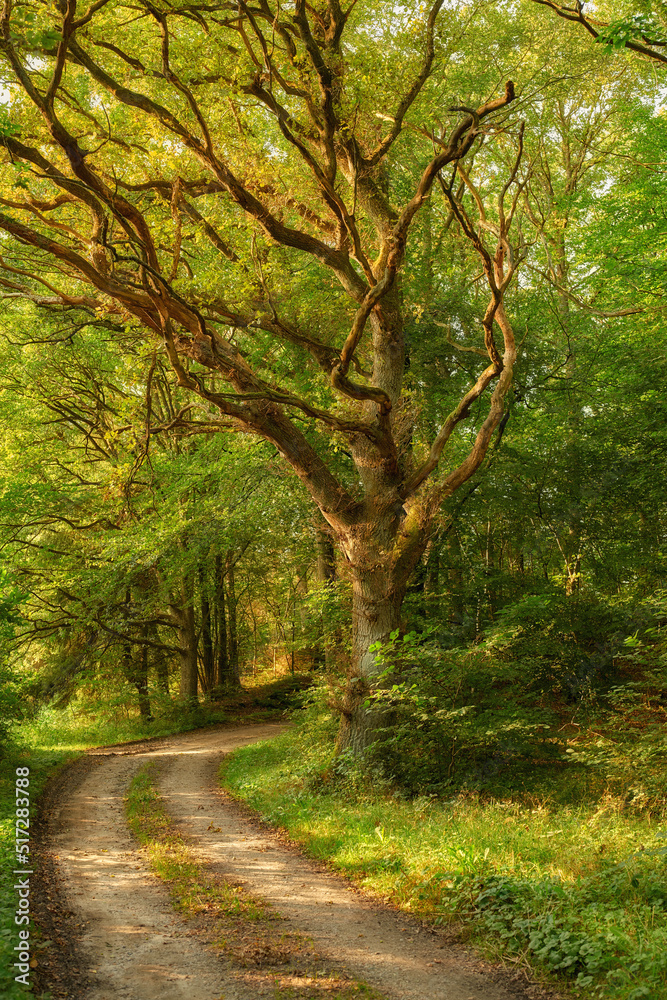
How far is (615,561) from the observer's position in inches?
506

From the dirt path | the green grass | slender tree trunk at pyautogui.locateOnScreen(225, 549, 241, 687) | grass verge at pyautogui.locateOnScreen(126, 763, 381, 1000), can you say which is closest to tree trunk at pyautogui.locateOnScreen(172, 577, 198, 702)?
slender tree trunk at pyautogui.locateOnScreen(225, 549, 241, 687)

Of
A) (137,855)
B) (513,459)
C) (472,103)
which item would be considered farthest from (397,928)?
(472,103)

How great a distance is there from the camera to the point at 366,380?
12.4 meters

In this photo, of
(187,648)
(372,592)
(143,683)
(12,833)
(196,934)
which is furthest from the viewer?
(187,648)

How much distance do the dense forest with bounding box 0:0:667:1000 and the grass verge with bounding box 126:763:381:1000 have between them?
1356mm

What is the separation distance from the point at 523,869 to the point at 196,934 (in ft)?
8.61

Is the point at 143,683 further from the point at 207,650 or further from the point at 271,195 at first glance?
the point at 271,195

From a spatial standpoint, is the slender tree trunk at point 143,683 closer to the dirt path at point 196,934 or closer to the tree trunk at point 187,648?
the tree trunk at point 187,648

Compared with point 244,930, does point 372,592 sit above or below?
above

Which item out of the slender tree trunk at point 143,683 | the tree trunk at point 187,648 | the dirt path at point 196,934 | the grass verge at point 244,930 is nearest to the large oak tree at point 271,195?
the dirt path at point 196,934

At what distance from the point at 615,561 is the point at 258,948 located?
392 inches

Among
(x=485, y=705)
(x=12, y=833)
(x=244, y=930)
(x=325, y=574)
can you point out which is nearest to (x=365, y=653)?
(x=485, y=705)

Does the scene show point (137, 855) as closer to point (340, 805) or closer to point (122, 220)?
point (340, 805)

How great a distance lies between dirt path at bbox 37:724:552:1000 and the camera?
452cm
